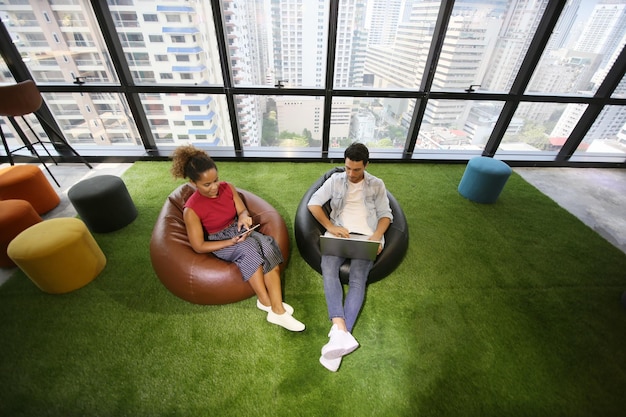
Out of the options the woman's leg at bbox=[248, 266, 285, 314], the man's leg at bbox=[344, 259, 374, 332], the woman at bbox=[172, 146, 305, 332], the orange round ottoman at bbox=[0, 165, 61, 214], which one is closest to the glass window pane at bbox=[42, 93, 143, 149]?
the orange round ottoman at bbox=[0, 165, 61, 214]

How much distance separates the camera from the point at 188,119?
11.9 feet

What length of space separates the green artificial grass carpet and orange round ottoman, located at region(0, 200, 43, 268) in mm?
210

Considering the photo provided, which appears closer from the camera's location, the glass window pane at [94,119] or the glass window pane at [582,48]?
the glass window pane at [582,48]

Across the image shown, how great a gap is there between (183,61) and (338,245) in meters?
2.98

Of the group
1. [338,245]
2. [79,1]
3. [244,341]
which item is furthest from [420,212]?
[79,1]

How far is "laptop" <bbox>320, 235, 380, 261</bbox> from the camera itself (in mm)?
1700

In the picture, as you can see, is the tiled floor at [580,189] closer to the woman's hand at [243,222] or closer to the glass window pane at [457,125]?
the glass window pane at [457,125]

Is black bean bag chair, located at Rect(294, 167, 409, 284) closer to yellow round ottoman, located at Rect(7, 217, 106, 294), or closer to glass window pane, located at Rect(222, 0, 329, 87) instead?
yellow round ottoman, located at Rect(7, 217, 106, 294)

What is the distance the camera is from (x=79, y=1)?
9.13 ft

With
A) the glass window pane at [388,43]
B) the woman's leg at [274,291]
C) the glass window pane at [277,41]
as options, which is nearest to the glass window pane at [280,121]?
the glass window pane at [277,41]

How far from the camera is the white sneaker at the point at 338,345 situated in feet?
5.22

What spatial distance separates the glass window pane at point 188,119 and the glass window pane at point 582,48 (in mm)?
4205

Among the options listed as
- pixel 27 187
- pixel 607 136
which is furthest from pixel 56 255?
pixel 607 136

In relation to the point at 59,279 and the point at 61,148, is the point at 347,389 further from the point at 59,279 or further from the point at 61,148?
the point at 61,148
